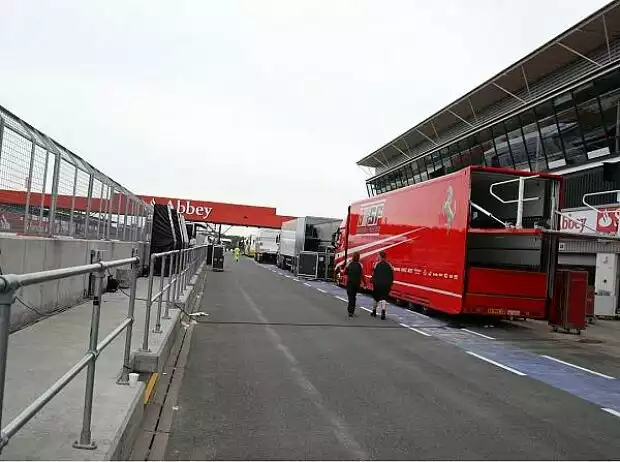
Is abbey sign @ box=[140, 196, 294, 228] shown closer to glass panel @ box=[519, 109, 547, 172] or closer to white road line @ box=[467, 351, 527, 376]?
glass panel @ box=[519, 109, 547, 172]

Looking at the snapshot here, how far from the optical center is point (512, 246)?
15641mm

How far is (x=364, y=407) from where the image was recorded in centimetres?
664

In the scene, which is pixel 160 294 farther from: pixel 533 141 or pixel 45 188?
pixel 533 141

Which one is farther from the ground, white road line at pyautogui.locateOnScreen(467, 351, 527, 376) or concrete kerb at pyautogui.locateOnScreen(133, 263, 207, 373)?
concrete kerb at pyautogui.locateOnScreen(133, 263, 207, 373)

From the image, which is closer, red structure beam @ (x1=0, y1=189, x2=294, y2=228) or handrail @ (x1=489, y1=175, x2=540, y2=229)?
handrail @ (x1=489, y1=175, x2=540, y2=229)

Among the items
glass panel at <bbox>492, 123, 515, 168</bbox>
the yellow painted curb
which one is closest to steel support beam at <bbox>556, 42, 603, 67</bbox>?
glass panel at <bbox>492, 123, 515, 168</bbox>

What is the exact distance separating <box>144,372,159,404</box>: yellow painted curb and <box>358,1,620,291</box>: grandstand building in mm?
12229

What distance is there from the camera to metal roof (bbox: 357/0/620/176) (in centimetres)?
2328

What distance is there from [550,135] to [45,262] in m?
22.7

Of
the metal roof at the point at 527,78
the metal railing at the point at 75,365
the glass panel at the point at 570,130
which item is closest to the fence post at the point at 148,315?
the metal railing at the point at 75,365

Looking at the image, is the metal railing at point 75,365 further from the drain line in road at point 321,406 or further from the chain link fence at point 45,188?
the chain link fence at point 45,188

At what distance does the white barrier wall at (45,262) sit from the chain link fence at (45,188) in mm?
189

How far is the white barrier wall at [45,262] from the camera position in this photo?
796 cm

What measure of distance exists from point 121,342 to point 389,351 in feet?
15.3
